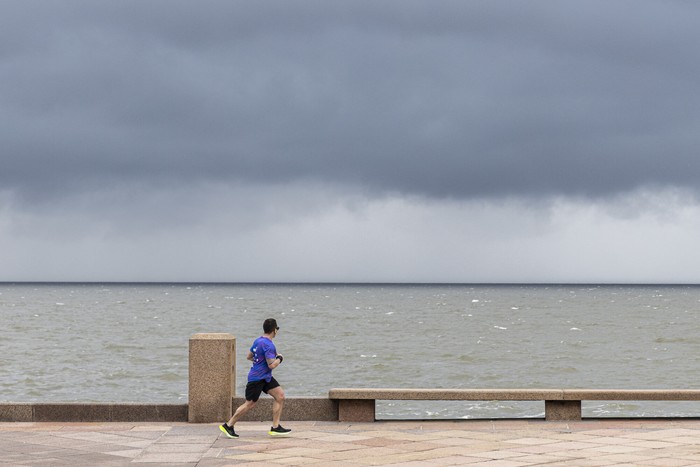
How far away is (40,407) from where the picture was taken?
551 inches

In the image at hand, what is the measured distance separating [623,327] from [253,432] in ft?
209

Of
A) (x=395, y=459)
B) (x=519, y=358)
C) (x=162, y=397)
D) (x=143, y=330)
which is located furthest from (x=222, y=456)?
(x=143, y=330)

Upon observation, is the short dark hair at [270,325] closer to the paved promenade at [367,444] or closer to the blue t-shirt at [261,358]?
the blue t-shirt at [261,358]

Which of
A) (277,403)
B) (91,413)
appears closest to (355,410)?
(277,403)

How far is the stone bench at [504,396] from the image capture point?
44.6ft

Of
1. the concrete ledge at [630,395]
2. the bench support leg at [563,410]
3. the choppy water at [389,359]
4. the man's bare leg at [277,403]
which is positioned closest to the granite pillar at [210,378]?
the man's bare leg at [277,403]

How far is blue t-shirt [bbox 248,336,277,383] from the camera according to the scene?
12461mm

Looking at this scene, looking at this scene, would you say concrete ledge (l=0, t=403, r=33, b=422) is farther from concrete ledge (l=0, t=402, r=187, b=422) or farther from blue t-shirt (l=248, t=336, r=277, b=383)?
blue t-shirt (l=248, t=336, r=277, b=383)

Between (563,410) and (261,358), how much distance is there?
13.8ft

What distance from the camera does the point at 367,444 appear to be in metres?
11.8

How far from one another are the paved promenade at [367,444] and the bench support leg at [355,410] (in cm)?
28

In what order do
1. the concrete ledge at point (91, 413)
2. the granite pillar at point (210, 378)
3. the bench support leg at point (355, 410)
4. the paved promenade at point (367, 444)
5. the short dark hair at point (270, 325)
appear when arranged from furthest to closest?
the concrete ledge at point (91, 413)
the bench support leg at point (355, 410)
the granite pillar at point (210, 378)
the short dark hair at point (270, 325)
the paved promenade at point (367, 444)

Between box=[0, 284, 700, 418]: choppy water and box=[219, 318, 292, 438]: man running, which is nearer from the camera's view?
box=[219, 318, 292, 438]: man running

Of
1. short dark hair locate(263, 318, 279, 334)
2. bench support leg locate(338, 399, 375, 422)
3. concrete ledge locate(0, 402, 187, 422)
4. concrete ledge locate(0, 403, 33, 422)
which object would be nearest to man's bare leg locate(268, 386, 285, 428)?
short dark hair locate(263, 318, 279, 334)
